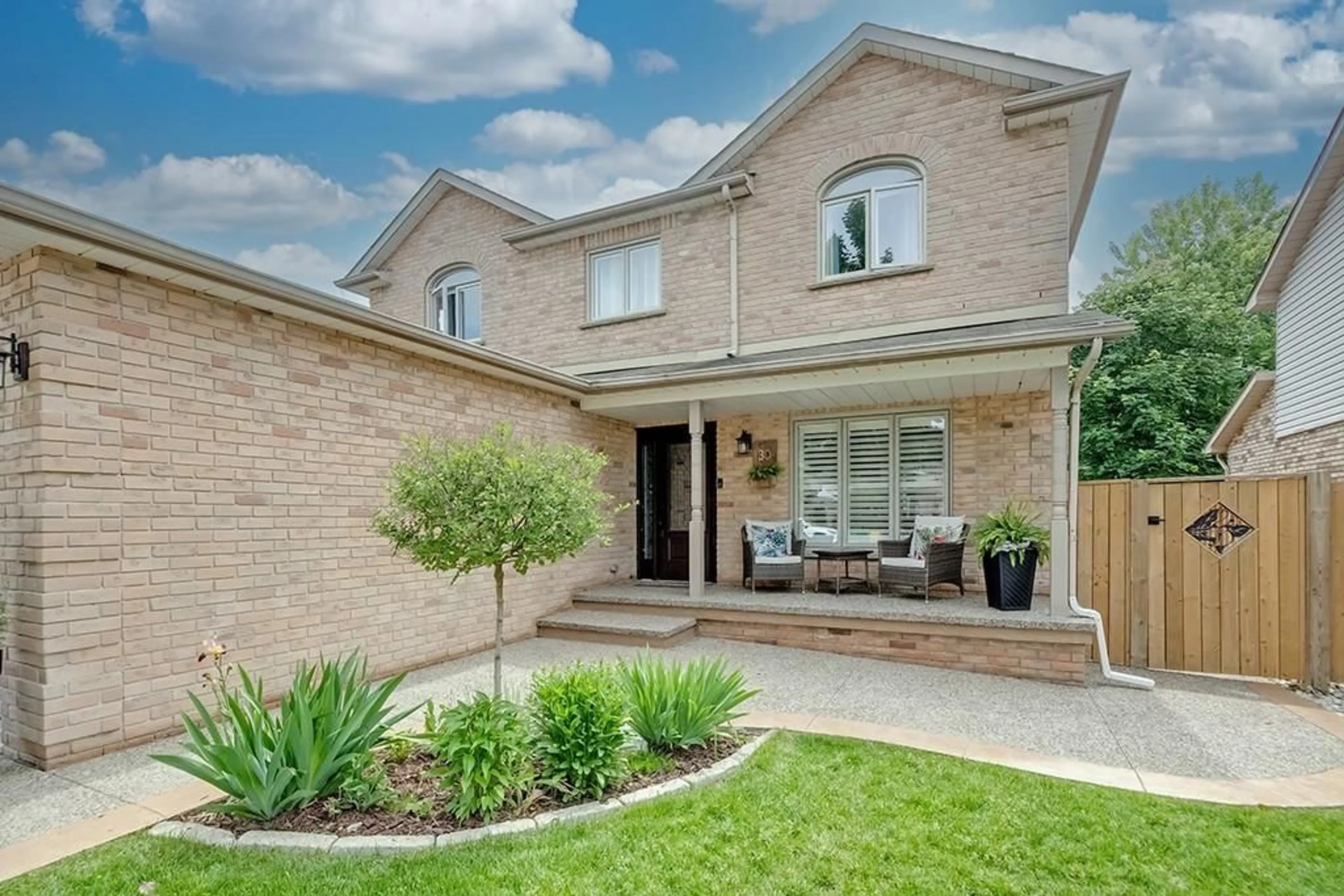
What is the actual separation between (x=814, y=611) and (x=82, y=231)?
6.71 meters

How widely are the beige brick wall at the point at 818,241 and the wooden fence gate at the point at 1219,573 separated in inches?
101

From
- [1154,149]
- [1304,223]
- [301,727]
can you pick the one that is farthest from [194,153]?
[1154,149]

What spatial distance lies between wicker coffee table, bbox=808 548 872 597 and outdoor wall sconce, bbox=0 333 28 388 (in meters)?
7.25

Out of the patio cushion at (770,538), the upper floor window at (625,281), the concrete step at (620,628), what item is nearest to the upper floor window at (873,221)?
the upper floor window at (625,281)

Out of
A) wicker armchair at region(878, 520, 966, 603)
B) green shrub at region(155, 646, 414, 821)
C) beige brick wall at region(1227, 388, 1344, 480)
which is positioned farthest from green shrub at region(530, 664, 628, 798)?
beige brick wall at region(1227, 388, 1344, 480)

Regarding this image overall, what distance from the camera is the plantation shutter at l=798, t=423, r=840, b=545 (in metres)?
8.94

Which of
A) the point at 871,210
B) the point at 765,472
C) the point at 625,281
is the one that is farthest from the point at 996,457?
the point at 625,281

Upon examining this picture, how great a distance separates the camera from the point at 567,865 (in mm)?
2803

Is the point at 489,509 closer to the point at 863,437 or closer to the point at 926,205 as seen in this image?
the point at 863,437

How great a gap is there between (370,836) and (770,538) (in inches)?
237

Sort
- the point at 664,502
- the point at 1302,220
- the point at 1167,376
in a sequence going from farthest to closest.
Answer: the point at 1167,376 < the point at 664,502 < the point at 1302,220

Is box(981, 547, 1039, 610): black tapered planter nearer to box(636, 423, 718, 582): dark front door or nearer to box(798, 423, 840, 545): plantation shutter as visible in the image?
box(798, 423, 840, 545): plantation shutter

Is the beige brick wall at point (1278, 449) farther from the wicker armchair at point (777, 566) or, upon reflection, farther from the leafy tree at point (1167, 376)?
the wicker armchair at point (777, 566)

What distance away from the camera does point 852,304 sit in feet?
28.2
